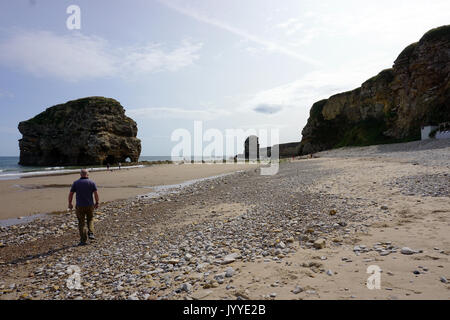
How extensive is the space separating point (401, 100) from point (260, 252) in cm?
6056

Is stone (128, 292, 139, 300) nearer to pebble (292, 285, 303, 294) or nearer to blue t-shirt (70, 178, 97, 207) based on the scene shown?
pebble (292, 285, 303, 294)

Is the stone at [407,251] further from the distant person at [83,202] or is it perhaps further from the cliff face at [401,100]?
the cliff face at [401,100]

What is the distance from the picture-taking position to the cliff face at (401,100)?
43.0 metres

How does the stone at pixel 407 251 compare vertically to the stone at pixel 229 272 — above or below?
above

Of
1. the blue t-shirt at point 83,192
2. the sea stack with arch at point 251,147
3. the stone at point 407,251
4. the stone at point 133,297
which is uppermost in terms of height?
the sea stack with arch at point 251,147

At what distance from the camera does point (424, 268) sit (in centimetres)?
453

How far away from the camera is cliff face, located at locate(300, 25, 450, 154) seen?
141 feet

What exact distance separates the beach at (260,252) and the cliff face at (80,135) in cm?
7470

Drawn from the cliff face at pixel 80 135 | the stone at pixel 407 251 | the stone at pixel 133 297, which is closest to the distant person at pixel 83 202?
the stone at pixel 133 297

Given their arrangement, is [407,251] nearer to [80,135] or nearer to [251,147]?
[80,135]

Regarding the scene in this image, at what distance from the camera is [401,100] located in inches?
2029

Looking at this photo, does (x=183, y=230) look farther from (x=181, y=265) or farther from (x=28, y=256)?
(x=28, y=256)

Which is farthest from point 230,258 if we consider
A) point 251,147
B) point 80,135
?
point 251,147
